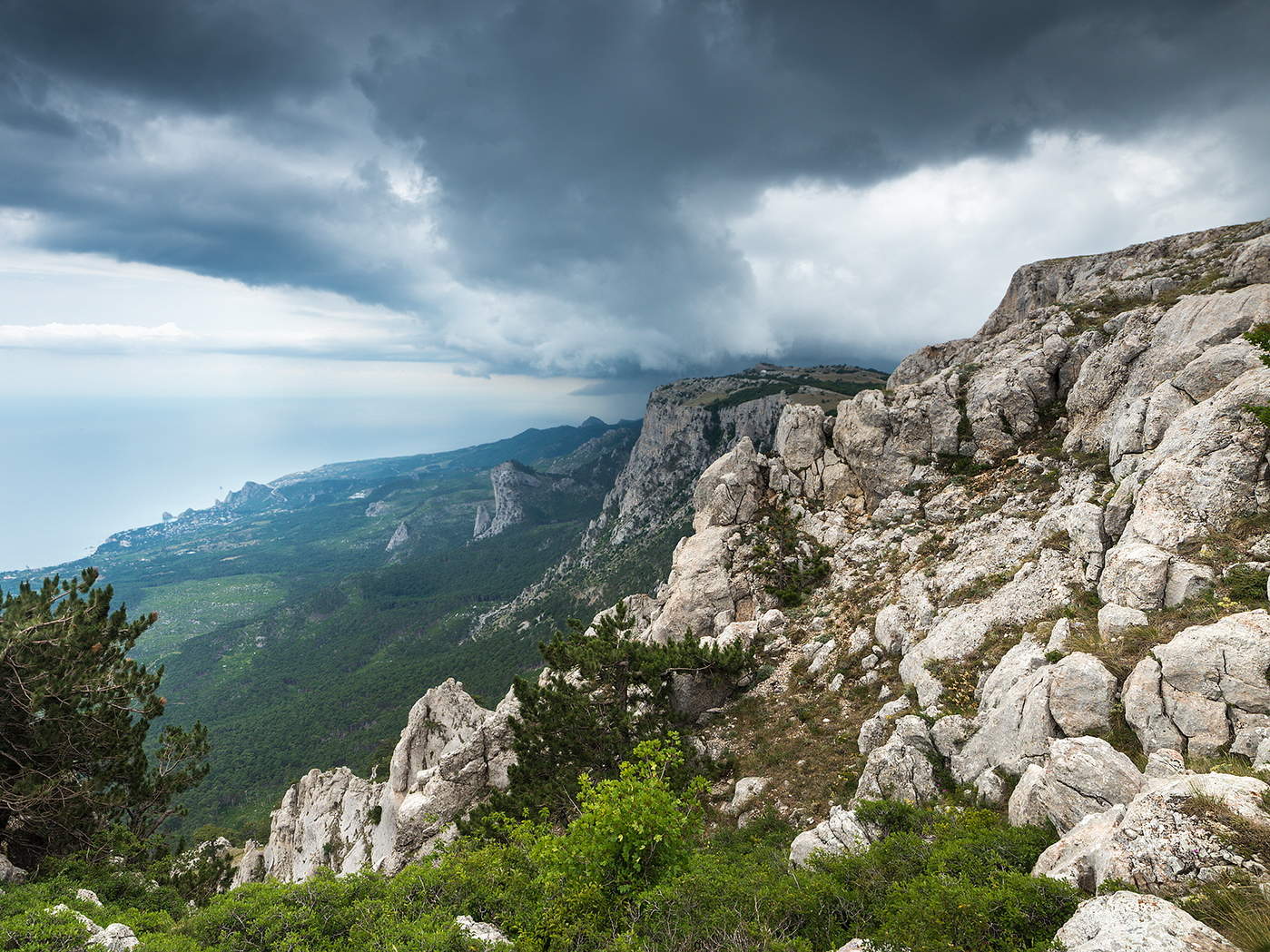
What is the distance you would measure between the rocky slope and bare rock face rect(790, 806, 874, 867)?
10 cm

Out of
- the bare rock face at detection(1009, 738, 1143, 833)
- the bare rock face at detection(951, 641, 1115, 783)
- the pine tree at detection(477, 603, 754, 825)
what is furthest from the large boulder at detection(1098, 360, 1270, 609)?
the pine tree at detection(477, 603, 754, 825)

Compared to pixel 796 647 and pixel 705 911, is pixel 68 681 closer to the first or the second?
pixel 705 911

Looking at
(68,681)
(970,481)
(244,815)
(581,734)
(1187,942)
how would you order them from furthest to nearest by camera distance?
1. (244,815)
2. (970,481)
3. (581,734)
4. (68,681)
5. (1187,942)

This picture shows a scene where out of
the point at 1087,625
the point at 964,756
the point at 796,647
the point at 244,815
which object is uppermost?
the point at 1087,625

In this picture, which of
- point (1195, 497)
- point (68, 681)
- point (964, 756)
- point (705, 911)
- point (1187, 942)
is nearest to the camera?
point (1187, 942)

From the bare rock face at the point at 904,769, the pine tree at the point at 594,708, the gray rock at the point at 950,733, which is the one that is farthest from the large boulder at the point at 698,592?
the gray rock at the point at 950,733

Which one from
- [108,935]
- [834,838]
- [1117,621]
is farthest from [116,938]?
[1117,621]

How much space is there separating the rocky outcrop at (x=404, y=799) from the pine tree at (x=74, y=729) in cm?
942

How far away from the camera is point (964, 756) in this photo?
17250 millimetres

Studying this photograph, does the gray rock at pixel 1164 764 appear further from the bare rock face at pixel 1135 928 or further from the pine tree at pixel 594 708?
the pine tree at pixel 594 708

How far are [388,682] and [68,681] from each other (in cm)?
16021

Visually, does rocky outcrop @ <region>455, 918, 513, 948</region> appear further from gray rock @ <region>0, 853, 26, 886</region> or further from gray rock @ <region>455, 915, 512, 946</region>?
gray rock @ <region>0, 853, 26, 886</region>

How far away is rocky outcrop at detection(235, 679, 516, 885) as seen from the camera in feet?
103

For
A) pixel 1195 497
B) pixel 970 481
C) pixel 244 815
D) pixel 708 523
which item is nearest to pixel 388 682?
pixel 244 815
